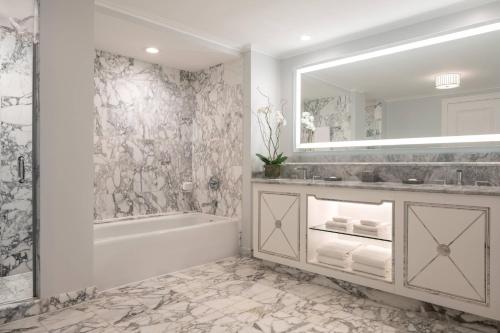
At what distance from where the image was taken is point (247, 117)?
3.85m

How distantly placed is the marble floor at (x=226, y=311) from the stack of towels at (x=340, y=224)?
1.75 ft

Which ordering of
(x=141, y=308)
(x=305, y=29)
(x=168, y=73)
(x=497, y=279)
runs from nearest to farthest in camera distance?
1. (x=497, y=279)
2. (x=141, y=308)
3. (x=305, y=29)
4. (x=168, y=73)

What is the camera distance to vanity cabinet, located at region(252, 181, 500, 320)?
6.81 feet

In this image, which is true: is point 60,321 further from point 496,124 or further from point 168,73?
point 496,124

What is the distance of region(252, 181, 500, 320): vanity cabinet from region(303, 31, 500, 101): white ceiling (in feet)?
3.58

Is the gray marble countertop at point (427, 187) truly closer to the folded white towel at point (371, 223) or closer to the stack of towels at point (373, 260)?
the folded white towel at point (371, 223)

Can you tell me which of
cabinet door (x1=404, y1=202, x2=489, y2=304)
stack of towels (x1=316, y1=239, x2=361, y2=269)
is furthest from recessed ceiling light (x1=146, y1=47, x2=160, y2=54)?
cabinet door (x1=404, y1=202, x2=489, y2=304)

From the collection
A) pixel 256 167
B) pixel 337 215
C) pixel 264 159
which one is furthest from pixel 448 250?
pixel 256 167

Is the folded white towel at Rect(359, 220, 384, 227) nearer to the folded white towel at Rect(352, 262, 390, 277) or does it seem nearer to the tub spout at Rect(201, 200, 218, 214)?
the folded white towel at Rect(352, 262, 390, 277)

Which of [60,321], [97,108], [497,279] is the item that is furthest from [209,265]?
[497,279]

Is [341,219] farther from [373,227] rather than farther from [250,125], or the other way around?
[250,125]

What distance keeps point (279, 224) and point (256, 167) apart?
2.71 feet

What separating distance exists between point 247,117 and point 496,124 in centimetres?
231

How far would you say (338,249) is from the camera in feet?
9.49
